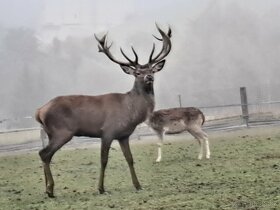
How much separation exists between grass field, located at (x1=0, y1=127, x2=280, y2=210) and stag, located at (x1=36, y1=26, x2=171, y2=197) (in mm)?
638

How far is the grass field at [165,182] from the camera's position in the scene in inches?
360

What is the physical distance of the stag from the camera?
433 inches

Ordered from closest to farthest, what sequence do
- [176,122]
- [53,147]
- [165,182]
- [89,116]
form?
[53,147] < [89,116] < [165,182] < [176,122]

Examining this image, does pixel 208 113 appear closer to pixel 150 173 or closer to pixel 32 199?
pixel 150 173

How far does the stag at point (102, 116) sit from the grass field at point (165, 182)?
0.64m

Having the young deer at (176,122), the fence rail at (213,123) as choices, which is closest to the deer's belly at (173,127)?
the young deer at (176,122)

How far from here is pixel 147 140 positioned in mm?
26359

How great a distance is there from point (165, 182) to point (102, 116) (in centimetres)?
174

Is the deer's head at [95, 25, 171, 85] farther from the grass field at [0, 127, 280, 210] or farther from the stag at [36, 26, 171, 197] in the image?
the grass field at [0, 127, 280, 210]

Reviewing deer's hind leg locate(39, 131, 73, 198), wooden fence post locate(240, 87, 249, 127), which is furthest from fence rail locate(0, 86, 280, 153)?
deer's hind leg locate(39, 131, 73, 198)

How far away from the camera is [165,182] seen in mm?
11688

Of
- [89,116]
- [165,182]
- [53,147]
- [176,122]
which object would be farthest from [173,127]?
[53,147]

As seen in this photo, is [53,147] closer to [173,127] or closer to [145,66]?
[145,66]

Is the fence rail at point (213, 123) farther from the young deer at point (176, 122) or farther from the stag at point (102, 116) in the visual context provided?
the stag at point (102, 116)
